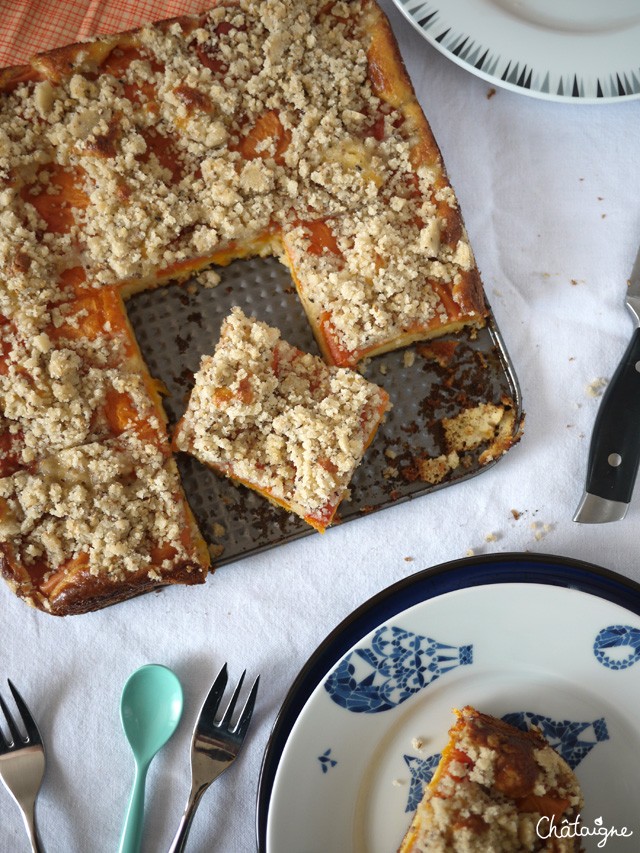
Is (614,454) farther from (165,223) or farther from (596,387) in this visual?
(165,223)

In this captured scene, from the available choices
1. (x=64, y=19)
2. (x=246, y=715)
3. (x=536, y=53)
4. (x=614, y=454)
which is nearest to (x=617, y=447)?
(x=614, y=454)

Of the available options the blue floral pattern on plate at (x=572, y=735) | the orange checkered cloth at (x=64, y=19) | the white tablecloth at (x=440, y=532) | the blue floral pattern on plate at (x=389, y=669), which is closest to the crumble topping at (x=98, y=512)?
the white tablecloth at (x=440, y=532)

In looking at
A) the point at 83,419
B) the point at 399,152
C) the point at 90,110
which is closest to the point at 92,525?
the point at 83,419

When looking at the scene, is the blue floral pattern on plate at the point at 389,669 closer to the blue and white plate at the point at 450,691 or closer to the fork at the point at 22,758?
the blue and white plate at the point at 450,691

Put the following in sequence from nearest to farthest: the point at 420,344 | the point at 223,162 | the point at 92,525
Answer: the point at 92,525
the point at 223,162
the point at 420,344

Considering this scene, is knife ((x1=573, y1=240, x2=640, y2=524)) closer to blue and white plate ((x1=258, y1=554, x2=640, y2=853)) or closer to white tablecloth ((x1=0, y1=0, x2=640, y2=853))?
white tablecloth ((x1=0, y1=0, x2=640, y2=853))

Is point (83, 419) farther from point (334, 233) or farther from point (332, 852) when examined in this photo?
point (332, 852)
